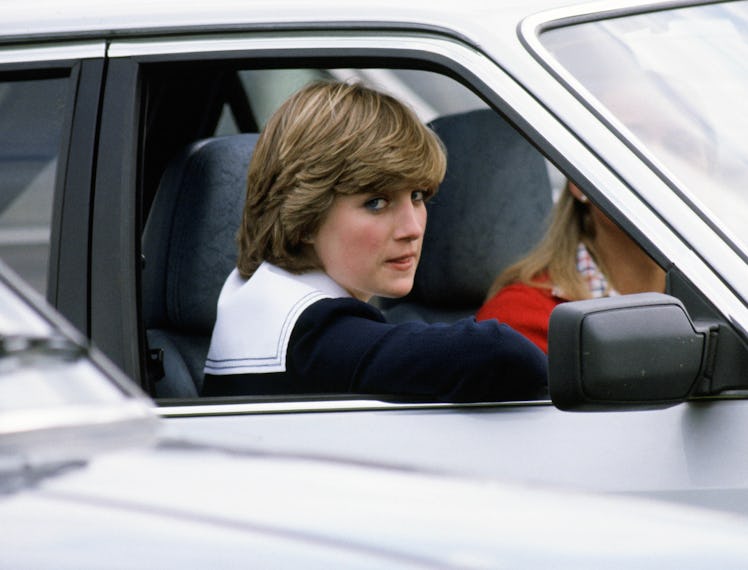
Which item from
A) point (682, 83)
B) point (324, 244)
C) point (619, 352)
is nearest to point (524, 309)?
point (324, 244)

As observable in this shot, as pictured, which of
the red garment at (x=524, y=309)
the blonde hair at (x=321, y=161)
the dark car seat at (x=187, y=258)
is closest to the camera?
the blonde hair at (x=321, y=161)

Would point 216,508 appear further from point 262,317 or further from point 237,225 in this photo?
point 237,225

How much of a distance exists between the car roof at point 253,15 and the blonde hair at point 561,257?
0.78m

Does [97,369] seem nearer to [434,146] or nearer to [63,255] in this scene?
[63,255]

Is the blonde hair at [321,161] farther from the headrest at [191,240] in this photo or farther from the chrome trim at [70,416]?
the chrome trim at [70,416]

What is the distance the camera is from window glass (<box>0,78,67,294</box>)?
2.21m

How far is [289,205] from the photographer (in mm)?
2494

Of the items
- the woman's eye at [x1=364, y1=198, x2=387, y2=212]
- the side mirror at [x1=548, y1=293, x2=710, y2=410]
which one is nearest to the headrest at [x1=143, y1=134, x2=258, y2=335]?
the woman's eye at [x1=364, y1=198, x2=387, y2=212]

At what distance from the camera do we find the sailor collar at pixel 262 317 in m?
2.35

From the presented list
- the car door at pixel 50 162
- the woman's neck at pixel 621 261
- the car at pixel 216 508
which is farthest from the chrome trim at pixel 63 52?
the woman's neck at pixel 621 261

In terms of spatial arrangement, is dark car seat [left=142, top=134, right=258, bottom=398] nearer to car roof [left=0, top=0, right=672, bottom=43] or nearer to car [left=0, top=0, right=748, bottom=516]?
car [left=0, top=0, right=748, bottom=516]

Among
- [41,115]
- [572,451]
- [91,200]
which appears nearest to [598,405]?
[572,451]

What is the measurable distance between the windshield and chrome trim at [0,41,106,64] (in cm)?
67

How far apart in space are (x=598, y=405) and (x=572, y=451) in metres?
0.21
